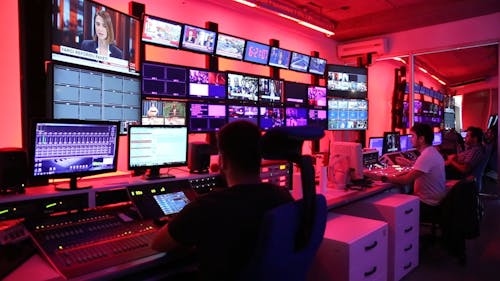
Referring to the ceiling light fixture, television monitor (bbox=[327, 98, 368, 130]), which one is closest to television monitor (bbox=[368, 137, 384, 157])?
television monitor (bbox=[327, 98, 368, 130])

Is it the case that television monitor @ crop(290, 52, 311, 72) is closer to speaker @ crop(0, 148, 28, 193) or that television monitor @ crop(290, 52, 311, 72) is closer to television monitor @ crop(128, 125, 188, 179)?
television monitor @ crop(128, 125, 188, 179)

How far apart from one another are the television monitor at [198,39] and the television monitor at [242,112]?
0.72m

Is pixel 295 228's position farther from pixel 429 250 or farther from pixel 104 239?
pixel 429 250

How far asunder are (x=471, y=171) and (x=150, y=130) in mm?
4142

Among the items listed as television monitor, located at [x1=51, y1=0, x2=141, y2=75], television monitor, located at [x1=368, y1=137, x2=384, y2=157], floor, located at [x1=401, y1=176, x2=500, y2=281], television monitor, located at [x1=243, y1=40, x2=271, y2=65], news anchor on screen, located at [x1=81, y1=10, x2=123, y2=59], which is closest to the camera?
television monitor, located at [x1=51, y1=0, x2=141, y2=75]

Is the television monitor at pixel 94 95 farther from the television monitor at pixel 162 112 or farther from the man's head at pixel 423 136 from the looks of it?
the man's head at pixel 423 136

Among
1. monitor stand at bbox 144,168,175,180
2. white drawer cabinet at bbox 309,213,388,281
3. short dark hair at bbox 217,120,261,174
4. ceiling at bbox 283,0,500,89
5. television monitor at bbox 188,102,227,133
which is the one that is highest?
ceiling at bbox 283,0,500,89

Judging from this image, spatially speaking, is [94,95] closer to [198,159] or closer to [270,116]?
[198,159]

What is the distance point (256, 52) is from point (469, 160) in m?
3.18

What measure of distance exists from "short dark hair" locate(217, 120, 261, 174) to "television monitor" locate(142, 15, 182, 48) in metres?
2.52

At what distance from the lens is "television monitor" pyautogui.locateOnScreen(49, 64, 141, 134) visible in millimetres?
2600

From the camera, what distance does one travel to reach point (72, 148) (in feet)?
6.44

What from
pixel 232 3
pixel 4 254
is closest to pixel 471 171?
pixel 232 3

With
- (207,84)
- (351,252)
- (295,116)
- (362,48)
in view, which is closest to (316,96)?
(295,116)
